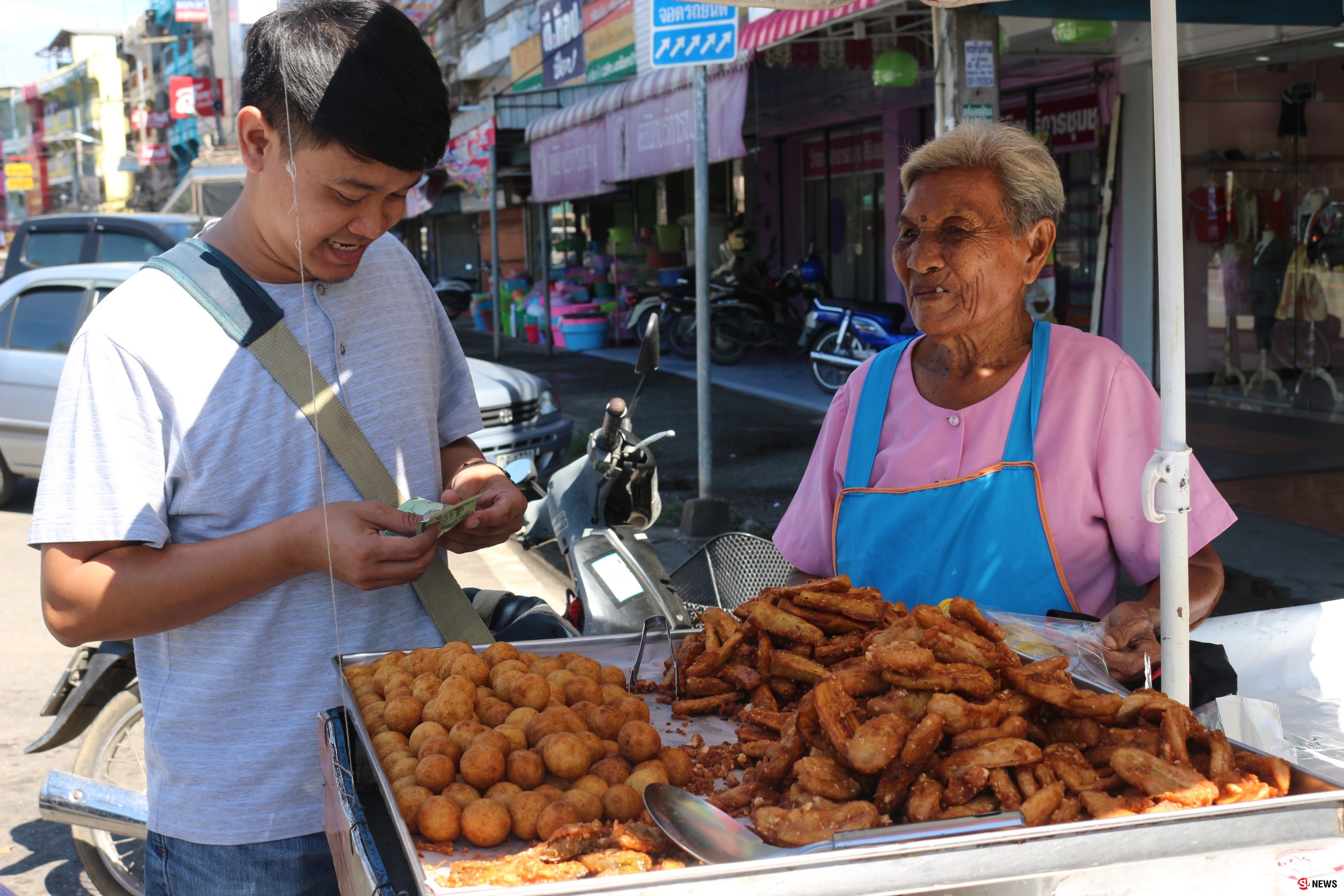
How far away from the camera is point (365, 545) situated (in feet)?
5.20

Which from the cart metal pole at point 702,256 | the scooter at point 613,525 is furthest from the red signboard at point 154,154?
the scooter at point 613,525

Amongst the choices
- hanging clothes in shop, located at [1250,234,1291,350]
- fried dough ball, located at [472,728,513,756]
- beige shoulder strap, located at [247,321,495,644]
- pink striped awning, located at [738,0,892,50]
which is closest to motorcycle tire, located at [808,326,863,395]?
hanging clothes in shop, located at [1250,234,1291,350]

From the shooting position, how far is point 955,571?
218 cm

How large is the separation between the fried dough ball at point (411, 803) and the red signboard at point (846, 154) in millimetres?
14500

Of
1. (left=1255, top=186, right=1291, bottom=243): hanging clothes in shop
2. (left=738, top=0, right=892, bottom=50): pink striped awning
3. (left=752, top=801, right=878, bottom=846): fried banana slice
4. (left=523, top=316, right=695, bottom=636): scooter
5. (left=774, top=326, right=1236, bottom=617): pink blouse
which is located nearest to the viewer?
(left=752, top=801, right=878, bottom=846): fried banana slice

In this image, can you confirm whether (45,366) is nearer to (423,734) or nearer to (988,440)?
(988,440)

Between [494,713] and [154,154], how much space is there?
63.2 feet

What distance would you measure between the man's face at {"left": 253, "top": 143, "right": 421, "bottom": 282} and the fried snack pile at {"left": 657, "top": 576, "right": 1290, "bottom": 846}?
2.84 feet

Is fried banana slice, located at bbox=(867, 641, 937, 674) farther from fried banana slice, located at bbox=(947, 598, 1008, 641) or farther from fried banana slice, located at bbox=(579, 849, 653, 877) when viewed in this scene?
fried banana slice, located at bbox=(579, 849, 653, 877)

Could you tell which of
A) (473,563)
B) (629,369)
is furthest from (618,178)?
(473,563)

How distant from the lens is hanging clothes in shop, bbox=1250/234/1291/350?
9.65m

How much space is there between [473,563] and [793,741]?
6.02 meters

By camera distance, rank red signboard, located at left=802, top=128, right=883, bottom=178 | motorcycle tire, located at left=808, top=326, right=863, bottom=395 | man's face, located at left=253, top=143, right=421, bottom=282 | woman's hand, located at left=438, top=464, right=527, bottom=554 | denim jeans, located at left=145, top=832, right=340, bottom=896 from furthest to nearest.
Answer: red signboard, located at left=802, top=128, right=883, bottom=178, motorcycle tire, located at left=808, top=326, right=863, bottom=395, woman's hand, located at left=438, top=464, right=527, bottom=554, denim jeans, located at left=145, top=832, right=340, bottom=896, man's face, located at left=253, top=143, right=421, bottom=282

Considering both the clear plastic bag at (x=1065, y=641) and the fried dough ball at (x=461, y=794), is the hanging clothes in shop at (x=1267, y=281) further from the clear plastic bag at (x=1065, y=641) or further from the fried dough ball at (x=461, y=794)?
the fried dough ball at (x=461, y=794)
